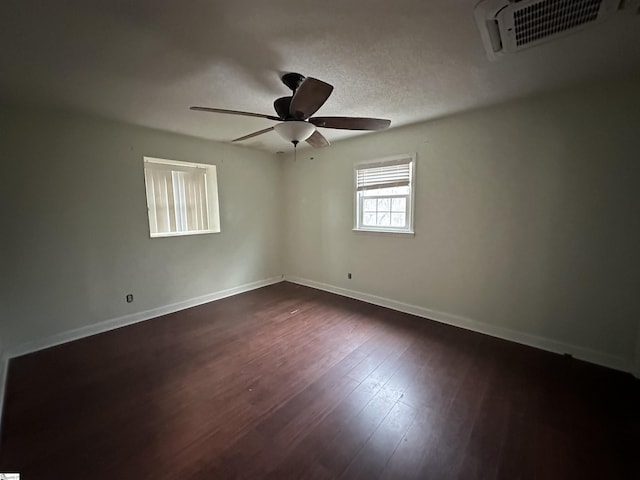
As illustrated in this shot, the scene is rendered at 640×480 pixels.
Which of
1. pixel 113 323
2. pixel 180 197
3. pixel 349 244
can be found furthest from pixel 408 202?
pixel 113 323

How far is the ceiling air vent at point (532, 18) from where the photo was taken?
1.31m

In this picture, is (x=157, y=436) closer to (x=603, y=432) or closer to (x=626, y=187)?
(x=603, y=432)

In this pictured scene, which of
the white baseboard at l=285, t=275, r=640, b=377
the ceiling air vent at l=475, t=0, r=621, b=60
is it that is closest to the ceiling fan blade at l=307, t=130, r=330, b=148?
the ceiling air vent at l=475, t=0, r=621, b=60

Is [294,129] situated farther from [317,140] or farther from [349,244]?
[349,244]

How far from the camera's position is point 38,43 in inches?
61.2

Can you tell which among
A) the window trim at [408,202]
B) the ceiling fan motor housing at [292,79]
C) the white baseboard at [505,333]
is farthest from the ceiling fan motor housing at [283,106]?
the white baseboard at [505,333]

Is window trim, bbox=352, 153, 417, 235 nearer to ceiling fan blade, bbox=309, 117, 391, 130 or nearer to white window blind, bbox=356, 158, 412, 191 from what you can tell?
white window blind, bbox=356, 158, 412, 191

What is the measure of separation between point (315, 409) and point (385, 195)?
2.77m

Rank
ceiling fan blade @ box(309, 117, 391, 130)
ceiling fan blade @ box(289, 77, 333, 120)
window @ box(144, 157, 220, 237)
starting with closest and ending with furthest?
ceiling fan blade @ box(289, 77, 333, 120)
ceiling fan blade @ box(309, 117, 391, 130)
window @ box(144, 157, 220, 237)

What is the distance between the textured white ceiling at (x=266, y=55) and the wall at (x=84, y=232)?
17.5 inches

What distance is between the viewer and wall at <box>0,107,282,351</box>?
251cm

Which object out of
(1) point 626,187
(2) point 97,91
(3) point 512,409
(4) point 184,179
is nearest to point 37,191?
(2) point 97,91

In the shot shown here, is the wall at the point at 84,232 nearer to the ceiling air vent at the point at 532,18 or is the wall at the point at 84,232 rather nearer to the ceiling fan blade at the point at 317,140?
the ceiling fan blade at the point at 317,140

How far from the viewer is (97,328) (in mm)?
3010
